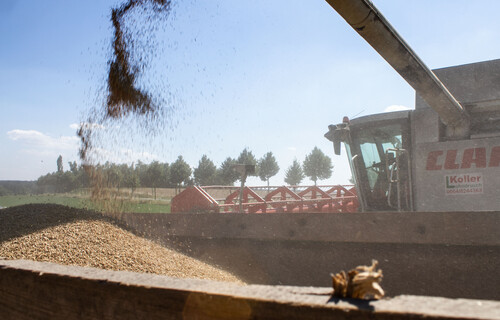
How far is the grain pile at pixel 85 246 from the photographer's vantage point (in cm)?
265

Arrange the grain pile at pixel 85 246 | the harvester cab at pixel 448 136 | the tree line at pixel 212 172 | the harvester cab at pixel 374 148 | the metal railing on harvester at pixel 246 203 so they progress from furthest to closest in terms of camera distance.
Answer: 1. the tree line at pixel 212 172
2. the metal railing on harvester at pixel 246 203
3. the harvester cab at pixel 374 148
4. the harvester cab at pixel 448 136
5. the grain pile at pixel 85 246

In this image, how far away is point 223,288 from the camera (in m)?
1.08

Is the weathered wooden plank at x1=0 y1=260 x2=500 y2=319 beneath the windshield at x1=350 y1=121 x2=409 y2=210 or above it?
beneath

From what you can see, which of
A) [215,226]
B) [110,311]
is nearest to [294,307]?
[110,311]

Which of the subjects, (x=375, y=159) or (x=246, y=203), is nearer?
(x=375, y=159)

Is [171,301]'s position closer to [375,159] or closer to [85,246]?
[85,246]

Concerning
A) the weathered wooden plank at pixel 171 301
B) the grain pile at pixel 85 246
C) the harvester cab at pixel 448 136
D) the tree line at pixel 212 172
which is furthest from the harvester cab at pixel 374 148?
the tree line at pixel 212 172

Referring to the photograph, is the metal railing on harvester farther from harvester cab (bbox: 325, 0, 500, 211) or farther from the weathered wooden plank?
the weathered wooden plank

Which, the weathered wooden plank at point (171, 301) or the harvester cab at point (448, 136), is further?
the harvester cab at point (448, 136)

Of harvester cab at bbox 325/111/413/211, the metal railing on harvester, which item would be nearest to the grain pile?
the metal railing on harvester

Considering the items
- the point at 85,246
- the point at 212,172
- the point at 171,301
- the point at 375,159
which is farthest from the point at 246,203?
the point at 212,172

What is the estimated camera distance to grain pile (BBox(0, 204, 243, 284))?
8.69 ft

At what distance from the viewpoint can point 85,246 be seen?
2.84m

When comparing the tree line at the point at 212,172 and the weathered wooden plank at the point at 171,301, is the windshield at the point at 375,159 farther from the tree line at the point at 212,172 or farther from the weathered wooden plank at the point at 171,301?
the tree line at the point at 212,172
